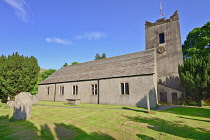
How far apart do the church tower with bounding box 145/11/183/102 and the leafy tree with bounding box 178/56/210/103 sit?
310 centimetres

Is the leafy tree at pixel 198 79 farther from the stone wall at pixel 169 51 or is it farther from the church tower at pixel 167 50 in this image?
the stone wall at pixel 169 51

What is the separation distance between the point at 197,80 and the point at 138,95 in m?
9.39

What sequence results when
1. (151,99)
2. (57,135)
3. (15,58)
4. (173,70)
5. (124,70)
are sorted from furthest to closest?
1. (173,70)
2. (15,58)
3. (124,70)
4. (151,99)
5. (57,135)

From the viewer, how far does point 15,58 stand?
804 inches

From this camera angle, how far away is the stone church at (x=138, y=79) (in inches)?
659

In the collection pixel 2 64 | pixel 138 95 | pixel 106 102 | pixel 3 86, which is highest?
pixel 2 64

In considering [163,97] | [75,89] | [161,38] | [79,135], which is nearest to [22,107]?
[79,135]

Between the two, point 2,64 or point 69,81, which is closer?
point 2,64

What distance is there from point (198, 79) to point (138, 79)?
29.8ft

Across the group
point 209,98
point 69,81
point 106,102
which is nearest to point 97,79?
point 106,102

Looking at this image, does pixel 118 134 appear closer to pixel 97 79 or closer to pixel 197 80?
pixel 97 79

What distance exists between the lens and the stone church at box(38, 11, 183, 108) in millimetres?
16750

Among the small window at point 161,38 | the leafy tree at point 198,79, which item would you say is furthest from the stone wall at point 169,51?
the leafy tree at point 198,79

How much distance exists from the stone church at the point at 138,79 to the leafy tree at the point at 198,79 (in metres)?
2.15
